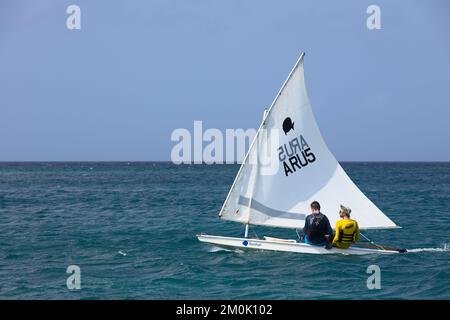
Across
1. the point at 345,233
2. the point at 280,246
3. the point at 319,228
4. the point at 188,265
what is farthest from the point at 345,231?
the point at 188,265

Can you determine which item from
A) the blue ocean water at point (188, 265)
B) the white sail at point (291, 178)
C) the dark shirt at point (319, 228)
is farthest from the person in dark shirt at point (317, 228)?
the white sail at point (291, 178)

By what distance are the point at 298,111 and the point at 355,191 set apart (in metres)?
3.80

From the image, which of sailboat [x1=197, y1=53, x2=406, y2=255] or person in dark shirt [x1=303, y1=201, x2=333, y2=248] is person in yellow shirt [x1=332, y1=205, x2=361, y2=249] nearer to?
person in dark shirt [x1=303, y1=201, x2=333, y2=248]

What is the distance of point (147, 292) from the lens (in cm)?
1489

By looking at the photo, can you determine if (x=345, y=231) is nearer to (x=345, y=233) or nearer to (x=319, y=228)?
(x=345, y=233)

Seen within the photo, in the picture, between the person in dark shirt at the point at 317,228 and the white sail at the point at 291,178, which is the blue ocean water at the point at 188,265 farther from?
the white sail at the point at 291,178

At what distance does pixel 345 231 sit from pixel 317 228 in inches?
38.3

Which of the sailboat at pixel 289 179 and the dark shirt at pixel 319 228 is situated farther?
the sailboat at pixel 289 179

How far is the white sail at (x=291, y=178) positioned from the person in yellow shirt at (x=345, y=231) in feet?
5.90

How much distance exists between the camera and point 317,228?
58.7 feet

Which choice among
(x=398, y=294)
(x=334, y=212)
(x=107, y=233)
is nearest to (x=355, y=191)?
(x=334, y=212)

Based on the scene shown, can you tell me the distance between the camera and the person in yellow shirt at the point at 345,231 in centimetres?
1740

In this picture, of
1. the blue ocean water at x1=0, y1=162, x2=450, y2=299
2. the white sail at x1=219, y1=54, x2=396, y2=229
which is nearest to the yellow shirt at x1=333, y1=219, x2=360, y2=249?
the blue ocean water at x1=0, y1=162, x2=450, y2=299
